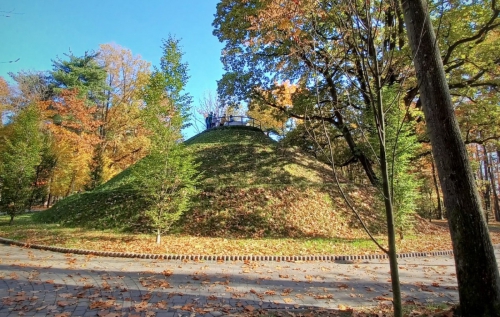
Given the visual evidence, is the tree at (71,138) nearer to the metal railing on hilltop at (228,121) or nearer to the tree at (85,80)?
the tree at (85,80)

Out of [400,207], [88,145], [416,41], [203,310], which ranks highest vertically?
[88,145]

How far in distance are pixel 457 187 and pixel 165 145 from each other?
336 inches

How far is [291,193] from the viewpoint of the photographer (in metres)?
13.0

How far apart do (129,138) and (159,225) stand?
20021 millimetres

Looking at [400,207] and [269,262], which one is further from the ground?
[400,207]

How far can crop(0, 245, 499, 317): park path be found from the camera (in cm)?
389

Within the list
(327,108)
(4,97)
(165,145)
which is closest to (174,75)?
(165,145)

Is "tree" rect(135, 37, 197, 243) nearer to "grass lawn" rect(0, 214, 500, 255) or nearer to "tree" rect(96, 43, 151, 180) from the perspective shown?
"grass lawn" rect(0, 214, 500, 255)

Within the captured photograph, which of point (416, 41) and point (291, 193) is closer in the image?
point (416, 41)

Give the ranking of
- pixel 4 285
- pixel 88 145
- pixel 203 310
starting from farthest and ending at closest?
pixel 88 145 → pixel 4 285 → pixel 203 310

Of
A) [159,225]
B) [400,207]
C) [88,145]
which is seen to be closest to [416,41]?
[400,207]

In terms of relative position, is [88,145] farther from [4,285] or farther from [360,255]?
[360,255]

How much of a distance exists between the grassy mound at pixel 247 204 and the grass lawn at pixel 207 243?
78 cm

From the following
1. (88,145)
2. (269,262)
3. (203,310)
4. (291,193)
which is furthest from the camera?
(88,145)
